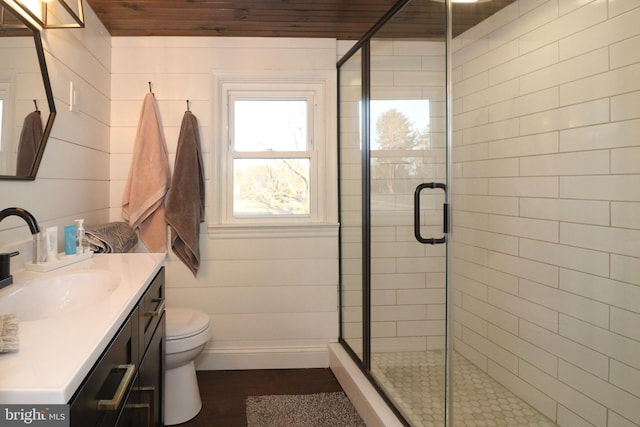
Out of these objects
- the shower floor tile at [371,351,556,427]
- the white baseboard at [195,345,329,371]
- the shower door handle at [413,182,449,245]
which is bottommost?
the white baseboard at [195,345,329,371]

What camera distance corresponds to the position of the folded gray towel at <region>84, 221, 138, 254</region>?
6.08 ft

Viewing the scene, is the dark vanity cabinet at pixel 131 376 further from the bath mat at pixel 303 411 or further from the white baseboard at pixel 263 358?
the white baseboard at pixel 263 358

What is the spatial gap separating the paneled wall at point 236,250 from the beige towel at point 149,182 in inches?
3.0

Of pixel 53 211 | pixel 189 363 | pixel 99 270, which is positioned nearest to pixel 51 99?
pixel 53 211

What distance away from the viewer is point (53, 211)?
5.45 feet

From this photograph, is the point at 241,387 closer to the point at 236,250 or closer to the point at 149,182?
the point at 236,250

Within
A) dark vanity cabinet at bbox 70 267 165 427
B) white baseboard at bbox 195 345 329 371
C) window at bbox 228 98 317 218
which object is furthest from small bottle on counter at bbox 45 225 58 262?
white baseboard at bbox 195 345 329 371

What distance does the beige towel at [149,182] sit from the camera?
2277 millimetres

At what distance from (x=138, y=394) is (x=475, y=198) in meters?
1.51

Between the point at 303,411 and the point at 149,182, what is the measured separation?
5.16 ft

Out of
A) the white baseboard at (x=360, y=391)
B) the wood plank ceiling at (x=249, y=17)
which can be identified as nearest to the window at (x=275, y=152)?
the wood plank ceiling at (x=249, y=17)

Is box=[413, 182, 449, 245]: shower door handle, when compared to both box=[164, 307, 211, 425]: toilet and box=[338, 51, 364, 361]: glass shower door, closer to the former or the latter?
box=[338, 51, 364, 361]: glass shower door

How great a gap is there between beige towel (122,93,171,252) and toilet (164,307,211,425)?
61 cm

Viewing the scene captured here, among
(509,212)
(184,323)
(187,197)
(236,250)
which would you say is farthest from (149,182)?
(509,212)
